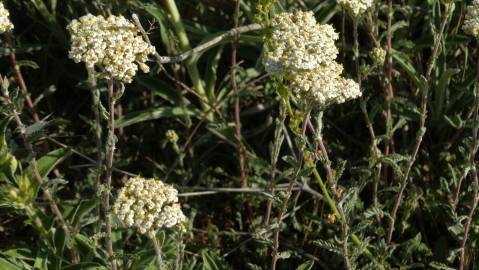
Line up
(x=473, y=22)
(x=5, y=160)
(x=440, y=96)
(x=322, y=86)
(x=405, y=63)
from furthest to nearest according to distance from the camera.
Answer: (x=440, y=96), (x=405, y=63), (x=5, y=160), (x=473, y=22), (x=322, y=86)

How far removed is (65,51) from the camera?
14.3 ft

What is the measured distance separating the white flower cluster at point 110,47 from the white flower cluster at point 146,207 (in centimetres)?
40

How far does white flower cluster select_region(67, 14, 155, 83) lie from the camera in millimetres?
2197

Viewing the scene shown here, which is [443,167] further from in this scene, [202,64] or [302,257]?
[202,64]

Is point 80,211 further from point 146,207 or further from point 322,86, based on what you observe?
point 322,86

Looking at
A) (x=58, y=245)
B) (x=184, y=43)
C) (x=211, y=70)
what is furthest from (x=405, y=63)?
(x=58, y=245)

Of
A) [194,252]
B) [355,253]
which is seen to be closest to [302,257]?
[194,252]

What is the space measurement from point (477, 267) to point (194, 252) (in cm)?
158

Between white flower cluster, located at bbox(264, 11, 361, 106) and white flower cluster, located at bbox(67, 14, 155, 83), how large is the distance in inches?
19.7

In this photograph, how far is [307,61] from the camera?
219cm

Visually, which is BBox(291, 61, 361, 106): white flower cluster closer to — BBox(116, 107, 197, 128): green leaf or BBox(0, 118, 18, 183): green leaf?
BBox(0, 118, 18, 183): green leaf

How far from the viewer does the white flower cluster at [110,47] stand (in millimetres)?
2197

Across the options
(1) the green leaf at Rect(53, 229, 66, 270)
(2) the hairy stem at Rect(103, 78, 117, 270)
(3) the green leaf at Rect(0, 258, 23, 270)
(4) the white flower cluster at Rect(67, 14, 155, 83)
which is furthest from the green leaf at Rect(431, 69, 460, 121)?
(3) the green leaf at Rect(0, 258, 23, 270)

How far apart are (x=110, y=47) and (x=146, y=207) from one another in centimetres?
61
